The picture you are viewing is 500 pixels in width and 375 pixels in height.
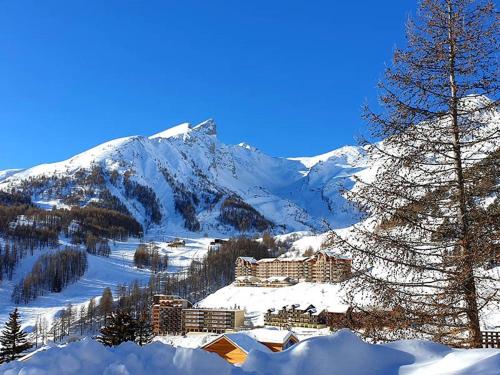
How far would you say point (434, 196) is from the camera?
7.84 meters

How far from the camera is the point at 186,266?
149 m

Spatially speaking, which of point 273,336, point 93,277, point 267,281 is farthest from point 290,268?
point 273,336

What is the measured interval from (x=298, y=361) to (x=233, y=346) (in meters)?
13.2

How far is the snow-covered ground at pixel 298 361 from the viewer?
356cm

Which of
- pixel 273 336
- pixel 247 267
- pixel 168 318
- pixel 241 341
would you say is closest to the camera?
pixel 241 341

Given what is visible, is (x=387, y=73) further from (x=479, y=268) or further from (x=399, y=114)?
(x=479, y=268)

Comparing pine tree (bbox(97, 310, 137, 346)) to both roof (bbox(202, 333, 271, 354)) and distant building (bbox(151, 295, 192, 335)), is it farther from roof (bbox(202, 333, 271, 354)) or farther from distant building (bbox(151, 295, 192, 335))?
distant building (bbox(151, 295, 192, 335))

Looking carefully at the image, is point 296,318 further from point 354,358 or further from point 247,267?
point 354,358

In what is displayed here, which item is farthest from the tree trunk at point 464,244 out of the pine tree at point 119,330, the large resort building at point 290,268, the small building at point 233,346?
the large resort building at point 290,268

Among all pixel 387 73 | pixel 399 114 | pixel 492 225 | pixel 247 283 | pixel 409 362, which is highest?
pixel 387 73

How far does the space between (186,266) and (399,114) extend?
478 ft

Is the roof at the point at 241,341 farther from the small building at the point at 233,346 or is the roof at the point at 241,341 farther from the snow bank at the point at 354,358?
the snow bank at the point at 354,358

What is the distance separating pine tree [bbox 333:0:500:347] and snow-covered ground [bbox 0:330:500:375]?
3.73 metres

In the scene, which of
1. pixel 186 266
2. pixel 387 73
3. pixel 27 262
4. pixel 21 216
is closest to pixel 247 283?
pixel 186 266
